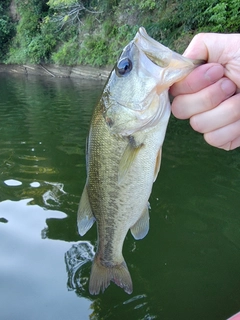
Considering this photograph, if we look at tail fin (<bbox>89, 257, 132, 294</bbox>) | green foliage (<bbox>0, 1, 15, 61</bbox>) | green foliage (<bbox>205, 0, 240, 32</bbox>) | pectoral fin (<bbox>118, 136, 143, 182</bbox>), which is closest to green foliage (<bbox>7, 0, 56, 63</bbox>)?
green foliage (<bbox>0, 1, 15, 61</bbox>)

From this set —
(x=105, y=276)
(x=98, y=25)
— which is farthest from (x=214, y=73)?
(x=98, y=25)

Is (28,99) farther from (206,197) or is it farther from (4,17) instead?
(4,17)

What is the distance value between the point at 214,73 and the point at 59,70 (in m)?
26.1

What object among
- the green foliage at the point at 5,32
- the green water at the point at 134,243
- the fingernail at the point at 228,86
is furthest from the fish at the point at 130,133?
the green foliage at the point at 5,32

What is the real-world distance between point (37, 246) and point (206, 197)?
9.48 feet

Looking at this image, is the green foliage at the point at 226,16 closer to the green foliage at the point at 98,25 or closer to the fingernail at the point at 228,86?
the green foliage at the point at 98,25

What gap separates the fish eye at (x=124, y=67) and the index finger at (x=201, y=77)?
0.26m

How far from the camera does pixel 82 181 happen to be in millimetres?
6578

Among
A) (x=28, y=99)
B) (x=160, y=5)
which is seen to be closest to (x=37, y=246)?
(x=28, y=99)

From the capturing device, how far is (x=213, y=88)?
1738 millimetres

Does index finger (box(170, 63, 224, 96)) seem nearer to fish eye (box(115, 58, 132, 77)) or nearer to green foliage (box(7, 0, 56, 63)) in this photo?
fish eye (box(115, 58, 132, 77))

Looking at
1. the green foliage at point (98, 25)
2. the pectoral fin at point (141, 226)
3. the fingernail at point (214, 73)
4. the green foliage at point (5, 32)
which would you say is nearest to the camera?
the fingernail at point (214, 73)

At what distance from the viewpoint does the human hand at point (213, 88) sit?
1.72 m

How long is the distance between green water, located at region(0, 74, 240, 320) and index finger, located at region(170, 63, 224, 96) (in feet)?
8.52
